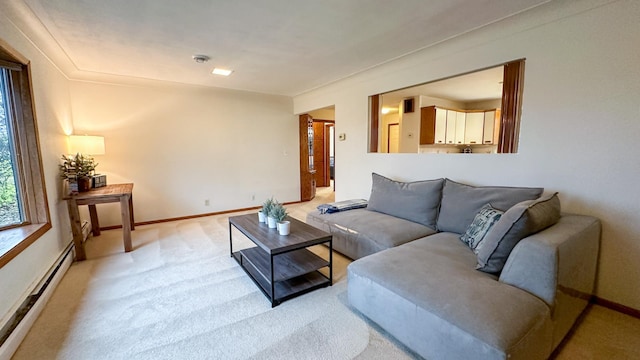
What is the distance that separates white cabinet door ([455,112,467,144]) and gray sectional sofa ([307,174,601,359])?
424 centimetres

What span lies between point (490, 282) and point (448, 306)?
0.37m

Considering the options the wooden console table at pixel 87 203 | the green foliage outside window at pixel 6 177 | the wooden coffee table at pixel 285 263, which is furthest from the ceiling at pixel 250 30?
the wooden coffee table at pixel 285 263

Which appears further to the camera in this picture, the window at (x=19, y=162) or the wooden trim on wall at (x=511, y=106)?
the wooden trim on wall at (x=511, y=106)

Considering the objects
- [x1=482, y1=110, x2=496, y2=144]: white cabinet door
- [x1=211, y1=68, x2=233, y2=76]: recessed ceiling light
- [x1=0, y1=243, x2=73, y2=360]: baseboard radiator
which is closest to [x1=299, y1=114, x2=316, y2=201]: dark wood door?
[x1=211, y1=68, x2=233, y2=76]: recessed ceiling light

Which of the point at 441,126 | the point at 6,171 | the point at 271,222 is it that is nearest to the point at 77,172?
the point at 6,171

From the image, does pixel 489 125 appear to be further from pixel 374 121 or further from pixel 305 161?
pixel 305 161

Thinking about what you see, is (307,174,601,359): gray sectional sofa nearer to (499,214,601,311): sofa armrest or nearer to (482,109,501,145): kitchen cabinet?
(499,214,601,311): sofa armrest

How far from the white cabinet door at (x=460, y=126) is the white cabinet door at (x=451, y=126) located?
0.10 m

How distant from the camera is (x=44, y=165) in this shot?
260 cm

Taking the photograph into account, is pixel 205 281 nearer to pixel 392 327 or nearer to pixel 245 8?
pixel 392 327

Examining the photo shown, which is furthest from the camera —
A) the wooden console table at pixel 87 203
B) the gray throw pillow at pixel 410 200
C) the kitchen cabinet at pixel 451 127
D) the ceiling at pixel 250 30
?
the kitchen cabinet at pixel 451 127

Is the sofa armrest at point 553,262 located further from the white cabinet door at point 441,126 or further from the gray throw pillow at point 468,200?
the white cabinet door at point 441,126

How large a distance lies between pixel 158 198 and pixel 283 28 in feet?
11.9

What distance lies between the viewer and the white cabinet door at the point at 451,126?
232 inches
